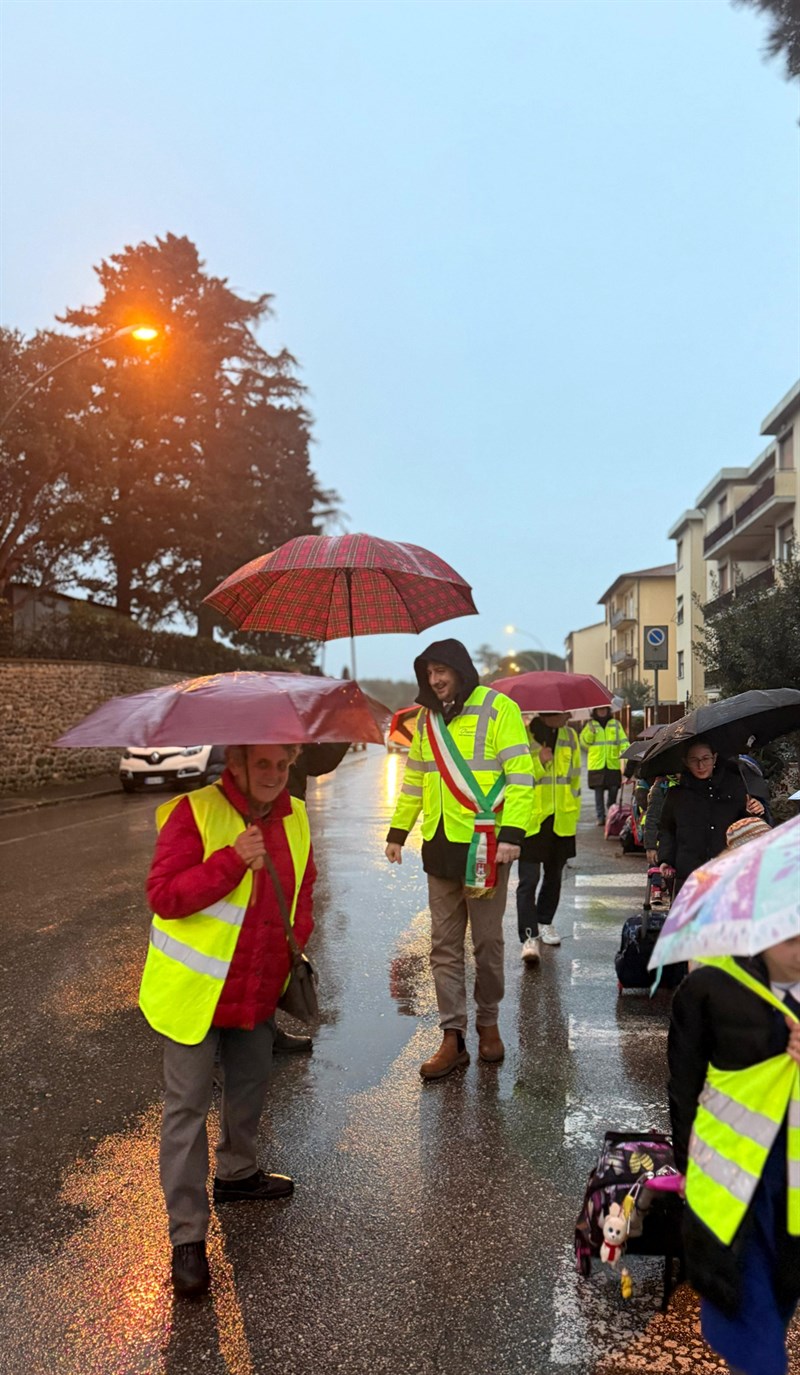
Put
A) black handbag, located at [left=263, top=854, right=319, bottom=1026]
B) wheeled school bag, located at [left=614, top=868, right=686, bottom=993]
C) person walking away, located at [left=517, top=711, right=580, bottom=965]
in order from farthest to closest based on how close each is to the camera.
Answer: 1. person walking away, located at [left=517, top=711, right=580, bottom=965]
2. wheeled school bag, located at [left=614, top=868, right=686, bottom=993]
3. black handbag, located at [left=263, top=854, right=319, bottom=1026]

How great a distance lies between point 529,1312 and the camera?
2814mm

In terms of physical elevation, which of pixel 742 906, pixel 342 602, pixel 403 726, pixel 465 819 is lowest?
pixel 465 819

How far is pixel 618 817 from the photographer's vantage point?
13.8 metres

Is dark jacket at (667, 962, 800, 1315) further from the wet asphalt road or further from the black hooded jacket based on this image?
the black hooded jacket

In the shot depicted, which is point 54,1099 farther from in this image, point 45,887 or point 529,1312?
point 45,887

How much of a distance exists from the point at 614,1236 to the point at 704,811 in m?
2.81

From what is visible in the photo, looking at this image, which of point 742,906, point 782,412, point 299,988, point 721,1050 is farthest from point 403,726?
point 782,412

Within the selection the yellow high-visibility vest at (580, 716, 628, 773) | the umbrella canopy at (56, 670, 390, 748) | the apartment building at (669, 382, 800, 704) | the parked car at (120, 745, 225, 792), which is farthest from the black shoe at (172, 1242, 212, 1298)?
the apartment building at (669, 382, 800, 704)

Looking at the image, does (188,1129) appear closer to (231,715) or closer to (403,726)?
(231,715)

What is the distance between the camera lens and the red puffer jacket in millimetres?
2947

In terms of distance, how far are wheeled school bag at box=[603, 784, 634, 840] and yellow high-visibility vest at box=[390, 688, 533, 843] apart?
9.06 meters

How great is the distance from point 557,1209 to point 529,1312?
2.03ft

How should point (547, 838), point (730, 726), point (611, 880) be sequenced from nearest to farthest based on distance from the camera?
1. point (730, 726)
2. point (547, 838)
3. point (611, 880)

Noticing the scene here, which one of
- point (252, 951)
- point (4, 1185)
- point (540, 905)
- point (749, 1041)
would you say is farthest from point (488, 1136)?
point (540, 905)
